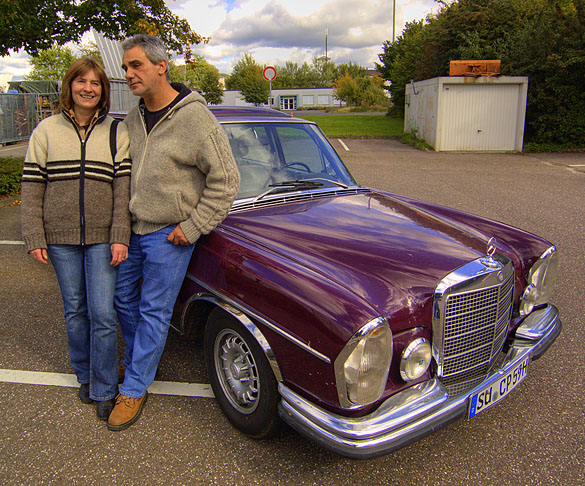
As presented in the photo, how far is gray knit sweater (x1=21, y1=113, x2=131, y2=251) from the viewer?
8.39 feet

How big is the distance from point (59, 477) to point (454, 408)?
1910 mm

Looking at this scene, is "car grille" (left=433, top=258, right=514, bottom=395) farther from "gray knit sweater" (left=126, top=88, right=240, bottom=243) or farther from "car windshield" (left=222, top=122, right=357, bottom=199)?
"car windshield" (left=222, top=122, right=357, bottom=199)

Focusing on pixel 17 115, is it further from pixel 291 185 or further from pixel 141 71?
pixel 141 71

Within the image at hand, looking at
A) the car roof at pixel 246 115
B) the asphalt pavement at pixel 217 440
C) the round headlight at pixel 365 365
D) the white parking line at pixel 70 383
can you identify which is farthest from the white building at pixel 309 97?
the round headlight at pixel 365 365

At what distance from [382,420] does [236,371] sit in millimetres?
893

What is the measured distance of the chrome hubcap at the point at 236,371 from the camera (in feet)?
8.41

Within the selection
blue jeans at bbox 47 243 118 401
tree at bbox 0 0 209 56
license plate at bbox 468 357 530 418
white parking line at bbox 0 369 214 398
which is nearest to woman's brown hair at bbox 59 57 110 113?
blue jeans at bbox 47 243 118 401

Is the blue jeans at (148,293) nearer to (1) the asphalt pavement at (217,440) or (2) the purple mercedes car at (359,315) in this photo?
(2) the purple mercedes car at (359,315)

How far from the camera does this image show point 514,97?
16531mm

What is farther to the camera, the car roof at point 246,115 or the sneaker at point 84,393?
the car roof at point 246,115

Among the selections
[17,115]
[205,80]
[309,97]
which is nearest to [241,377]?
[17,115]

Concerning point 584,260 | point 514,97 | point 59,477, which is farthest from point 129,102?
point 59,477

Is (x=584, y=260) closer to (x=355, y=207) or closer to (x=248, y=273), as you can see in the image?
(x=355, y=207)

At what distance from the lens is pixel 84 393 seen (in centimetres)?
304
